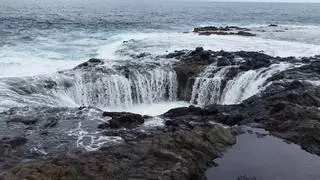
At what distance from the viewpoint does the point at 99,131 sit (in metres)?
17.6

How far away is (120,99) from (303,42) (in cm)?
2796

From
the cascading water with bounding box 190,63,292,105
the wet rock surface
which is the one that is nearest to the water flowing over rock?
the cascading water with bounding box 190,63,292,105

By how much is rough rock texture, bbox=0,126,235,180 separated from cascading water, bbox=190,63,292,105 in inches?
453

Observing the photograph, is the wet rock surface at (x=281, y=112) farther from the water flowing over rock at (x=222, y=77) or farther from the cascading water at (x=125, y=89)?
the cascading water at (x=125, y=89)

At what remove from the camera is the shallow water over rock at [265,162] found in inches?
541

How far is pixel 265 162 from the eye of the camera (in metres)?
14.7

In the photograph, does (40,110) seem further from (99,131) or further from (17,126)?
(99,131)

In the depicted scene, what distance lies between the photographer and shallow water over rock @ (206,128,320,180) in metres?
13.8

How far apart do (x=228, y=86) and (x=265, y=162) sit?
1349cm

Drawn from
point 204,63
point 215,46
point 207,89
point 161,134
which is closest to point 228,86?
point 207,89

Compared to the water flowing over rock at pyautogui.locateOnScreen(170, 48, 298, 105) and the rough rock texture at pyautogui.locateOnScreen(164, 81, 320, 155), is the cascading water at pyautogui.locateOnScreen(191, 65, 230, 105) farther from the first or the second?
the rough rock texture at pyautogui.locateOnScreen(164, 81, 320, 155)

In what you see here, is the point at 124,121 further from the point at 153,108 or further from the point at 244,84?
the point at 244,84

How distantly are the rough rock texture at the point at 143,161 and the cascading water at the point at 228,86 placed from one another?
1152cm

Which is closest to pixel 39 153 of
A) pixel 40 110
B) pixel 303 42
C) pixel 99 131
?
pixel 99 131
